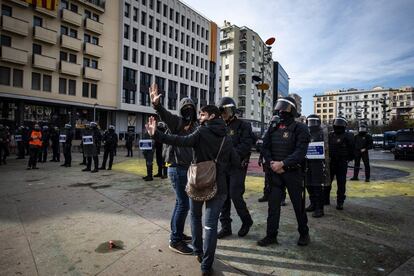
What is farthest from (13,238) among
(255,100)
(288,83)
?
(288,83)

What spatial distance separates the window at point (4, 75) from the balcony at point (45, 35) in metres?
4.37

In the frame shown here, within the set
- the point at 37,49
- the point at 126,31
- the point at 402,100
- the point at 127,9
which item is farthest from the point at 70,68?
the point at 402,100

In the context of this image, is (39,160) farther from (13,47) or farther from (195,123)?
(13,47)

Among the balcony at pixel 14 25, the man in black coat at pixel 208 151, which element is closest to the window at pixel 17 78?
the balcony at pixel 14 25

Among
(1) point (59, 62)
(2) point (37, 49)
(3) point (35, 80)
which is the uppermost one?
(2) point (37, 49)

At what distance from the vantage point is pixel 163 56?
45875 millimetres

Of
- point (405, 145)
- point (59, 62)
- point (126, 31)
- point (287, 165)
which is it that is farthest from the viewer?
point (126, 31)

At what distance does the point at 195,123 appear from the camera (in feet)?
13.7

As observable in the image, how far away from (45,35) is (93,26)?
6.58 metres

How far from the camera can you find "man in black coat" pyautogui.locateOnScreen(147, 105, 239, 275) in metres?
3.12

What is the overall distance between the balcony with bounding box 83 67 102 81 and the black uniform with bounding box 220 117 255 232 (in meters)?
33.8

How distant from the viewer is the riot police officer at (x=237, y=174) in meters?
4.38

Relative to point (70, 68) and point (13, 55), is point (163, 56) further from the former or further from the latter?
point (13, 55)

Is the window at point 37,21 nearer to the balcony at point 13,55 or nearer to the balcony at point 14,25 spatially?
the balcony at point 14,25
